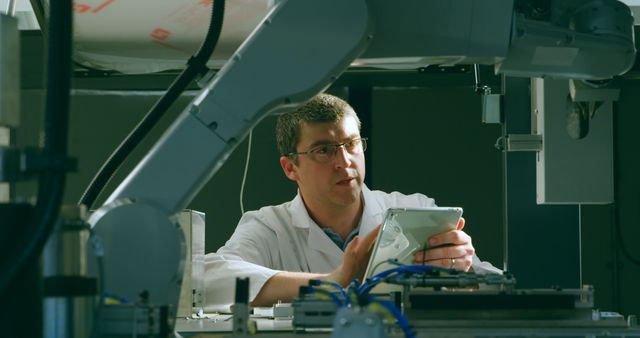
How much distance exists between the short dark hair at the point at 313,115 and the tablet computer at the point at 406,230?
31.2 inches

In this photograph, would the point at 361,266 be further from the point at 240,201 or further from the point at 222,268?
the point at 240,201

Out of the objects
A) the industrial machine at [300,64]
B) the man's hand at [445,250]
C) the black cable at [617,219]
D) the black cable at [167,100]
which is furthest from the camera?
the black cable at [617,219]

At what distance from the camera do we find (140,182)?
1087 millimetres

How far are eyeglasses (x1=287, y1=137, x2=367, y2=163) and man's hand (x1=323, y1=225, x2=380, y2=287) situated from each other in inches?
25.3

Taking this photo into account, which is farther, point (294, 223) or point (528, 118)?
point (294, 223)

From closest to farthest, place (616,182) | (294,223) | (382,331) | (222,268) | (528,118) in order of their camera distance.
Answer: (382,331), (528,118), (222,268), (294,223), (616,182)

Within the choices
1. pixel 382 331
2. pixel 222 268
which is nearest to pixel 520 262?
pixel 222 268

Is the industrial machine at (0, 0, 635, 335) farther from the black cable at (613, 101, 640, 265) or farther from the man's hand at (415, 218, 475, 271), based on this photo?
the black cable at (613, 101, 640, 265)

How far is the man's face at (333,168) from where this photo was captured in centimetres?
263

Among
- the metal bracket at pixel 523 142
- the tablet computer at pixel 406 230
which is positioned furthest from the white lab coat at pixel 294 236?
the metal bracket at pixel 523 142

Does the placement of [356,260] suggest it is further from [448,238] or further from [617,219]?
[617,219]

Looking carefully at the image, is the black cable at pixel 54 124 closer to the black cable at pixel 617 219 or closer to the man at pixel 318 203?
the man at pixel 318 203

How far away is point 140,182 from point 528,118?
45.0 inches

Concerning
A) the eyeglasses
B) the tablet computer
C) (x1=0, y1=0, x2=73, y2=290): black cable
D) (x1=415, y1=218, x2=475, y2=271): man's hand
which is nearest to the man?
the eyeglasses
